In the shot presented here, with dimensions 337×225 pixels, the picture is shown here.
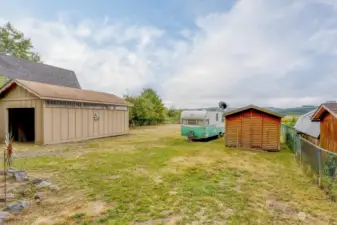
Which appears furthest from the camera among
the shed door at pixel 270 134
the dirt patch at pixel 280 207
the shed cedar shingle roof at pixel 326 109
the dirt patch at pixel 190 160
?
the shed door at pixel 270 134

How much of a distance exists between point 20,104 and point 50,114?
2349 mm

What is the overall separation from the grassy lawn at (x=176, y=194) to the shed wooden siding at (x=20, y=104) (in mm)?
5064

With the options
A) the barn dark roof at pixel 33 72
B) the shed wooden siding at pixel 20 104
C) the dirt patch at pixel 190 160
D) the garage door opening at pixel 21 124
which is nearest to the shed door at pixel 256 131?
the dirt patch at pixel 190 160

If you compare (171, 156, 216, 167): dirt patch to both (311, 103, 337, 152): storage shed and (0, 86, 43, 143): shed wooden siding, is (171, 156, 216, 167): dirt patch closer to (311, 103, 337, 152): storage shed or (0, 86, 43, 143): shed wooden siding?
(311, 103, 337, 152): storage shed

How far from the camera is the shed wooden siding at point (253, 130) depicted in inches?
469

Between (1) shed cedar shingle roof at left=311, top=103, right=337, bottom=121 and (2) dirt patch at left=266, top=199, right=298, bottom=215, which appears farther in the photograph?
(1) shed cedar shingle roof at left=311, top=103, right=337, bottom=121

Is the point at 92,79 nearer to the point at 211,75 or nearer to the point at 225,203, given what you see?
the point at 211,75

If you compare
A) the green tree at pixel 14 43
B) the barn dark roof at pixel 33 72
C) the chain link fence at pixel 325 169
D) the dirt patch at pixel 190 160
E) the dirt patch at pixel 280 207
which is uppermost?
the green tree at pixel 14 43

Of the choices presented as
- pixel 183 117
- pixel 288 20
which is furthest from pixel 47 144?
pixel 288 20

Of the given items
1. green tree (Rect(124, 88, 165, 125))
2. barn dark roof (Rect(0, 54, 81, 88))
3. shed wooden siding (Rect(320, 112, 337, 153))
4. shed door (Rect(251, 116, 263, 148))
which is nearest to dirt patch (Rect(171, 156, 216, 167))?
shed door (Rect(251, 116, 263, 148))

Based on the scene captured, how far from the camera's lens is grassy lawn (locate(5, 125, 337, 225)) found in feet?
12.9

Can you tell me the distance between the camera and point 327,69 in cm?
1767

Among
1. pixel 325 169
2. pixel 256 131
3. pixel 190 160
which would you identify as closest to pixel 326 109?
pixel 325 169

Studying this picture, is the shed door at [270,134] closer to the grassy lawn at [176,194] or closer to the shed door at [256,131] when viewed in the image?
the shed door at [256,131]
